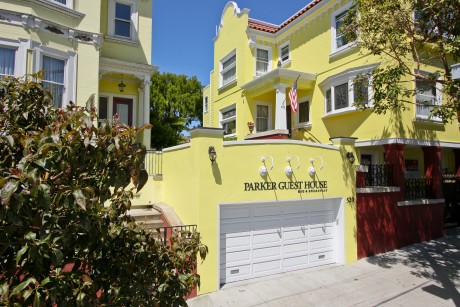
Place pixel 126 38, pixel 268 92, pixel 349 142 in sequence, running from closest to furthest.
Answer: pixel 349 142, pixel 126 38, pixel 268 92

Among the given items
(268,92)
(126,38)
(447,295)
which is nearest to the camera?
(447,295)

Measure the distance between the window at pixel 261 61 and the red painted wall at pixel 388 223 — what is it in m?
10.1

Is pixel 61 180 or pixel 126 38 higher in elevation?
pixel 126 38

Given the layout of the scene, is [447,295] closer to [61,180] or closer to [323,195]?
[323,195]

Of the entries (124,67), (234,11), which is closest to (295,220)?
(124,67)

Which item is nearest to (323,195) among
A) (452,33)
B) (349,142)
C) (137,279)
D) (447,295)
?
(349,142)

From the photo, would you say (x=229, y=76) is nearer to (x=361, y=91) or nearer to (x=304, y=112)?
(x=304, y=112)

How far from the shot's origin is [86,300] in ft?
7.29

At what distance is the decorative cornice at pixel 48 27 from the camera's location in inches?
368

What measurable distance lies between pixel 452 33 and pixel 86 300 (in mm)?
11111

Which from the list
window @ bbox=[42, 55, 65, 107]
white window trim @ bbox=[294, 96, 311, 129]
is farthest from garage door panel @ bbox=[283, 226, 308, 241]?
window @ bbox=[42, 55, 65, 107]

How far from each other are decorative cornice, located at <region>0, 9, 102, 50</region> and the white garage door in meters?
8.31

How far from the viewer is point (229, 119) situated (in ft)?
62.2

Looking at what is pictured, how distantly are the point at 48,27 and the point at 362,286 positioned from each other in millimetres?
13035
